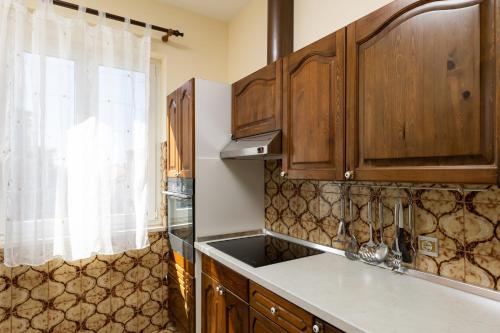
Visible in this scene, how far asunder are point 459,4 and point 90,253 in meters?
2.29

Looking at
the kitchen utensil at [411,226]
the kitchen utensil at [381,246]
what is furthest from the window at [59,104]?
the kitchen utensil at [411,226]

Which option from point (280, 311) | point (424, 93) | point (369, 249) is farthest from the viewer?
point (369, 249)

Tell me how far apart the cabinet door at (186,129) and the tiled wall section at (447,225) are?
86 cm

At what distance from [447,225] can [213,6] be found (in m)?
2.38

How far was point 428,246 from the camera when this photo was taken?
1.26 metres

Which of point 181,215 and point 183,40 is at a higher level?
point 183,40

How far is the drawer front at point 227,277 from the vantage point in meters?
1.47

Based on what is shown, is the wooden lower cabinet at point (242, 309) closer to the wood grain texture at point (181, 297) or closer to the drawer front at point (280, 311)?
the drawer front at point (280, 311)

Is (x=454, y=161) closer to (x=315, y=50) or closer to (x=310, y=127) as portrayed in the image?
(x=310, y=127)

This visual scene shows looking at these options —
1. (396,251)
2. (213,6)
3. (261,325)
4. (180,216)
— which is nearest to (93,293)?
(180,216)

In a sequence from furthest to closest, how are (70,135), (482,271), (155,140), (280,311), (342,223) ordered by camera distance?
(155,140), (70,135), (342,223), (280,311), (482,271)

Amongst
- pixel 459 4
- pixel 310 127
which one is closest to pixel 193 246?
pixel 310 127

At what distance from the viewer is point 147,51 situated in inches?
85.7

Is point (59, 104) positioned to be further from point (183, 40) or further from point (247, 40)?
point (247, 40)
